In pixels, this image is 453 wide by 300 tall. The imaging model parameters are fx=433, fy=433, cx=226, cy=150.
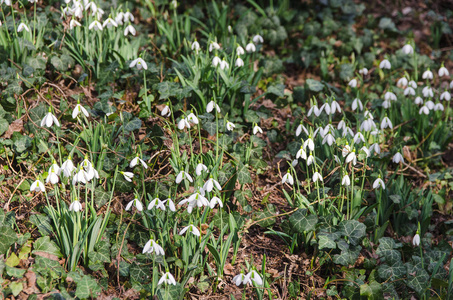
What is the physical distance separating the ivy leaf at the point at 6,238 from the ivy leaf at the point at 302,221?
1.47 meters

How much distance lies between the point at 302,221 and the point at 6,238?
1553mm

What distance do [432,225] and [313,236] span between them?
1.00 m

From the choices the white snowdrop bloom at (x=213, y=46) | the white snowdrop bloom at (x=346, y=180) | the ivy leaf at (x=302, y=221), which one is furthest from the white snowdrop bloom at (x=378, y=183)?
the white snowdrop bloom at (x=213, y=46)

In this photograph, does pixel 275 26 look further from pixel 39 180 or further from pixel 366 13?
pixel 39 180

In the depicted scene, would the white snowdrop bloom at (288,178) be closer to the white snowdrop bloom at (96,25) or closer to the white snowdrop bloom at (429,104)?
the white snowdrop bloom at (429,104)

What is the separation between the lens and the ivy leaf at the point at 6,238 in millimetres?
2148

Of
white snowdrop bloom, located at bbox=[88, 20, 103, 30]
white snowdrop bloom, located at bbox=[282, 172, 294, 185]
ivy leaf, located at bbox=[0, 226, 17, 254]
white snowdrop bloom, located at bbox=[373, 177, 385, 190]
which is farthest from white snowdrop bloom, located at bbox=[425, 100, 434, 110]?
ivy leaf, located at bbox=[0, 226, 17, 254]

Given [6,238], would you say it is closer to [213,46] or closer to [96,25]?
[96,25]

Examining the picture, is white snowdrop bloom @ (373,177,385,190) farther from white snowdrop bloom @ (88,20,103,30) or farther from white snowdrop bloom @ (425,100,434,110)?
white snowdrop bloom @ (88,20,103,30)

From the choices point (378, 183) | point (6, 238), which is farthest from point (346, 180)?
point (6, 238)

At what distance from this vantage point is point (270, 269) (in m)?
2.54

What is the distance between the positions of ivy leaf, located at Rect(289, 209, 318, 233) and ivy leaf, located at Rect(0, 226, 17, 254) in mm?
1473

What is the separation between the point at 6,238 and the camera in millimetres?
2162

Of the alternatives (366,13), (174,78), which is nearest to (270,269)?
(174,78)
